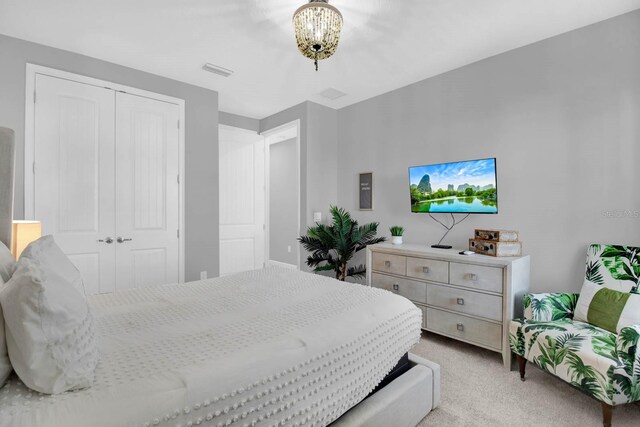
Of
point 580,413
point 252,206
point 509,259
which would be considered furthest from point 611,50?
point 252,206

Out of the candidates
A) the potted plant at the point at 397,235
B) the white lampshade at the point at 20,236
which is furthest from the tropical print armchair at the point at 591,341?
the white lampshade at the point at 20,236

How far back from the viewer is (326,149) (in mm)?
4430

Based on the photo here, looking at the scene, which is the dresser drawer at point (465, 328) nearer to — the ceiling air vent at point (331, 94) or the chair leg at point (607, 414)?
the chair leg at point (607, 414)

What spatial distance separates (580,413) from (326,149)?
11.9 feet

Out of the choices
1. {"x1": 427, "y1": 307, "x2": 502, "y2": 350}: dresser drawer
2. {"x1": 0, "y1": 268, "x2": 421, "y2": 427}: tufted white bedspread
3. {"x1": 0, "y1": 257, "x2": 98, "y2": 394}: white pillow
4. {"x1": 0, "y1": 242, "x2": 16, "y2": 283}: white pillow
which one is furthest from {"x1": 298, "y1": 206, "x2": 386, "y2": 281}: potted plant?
{"x1": 0, "y1": 257, "x2": 98, "y2": 394}: white pillow

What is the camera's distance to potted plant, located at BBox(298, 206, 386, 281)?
3.73 meters

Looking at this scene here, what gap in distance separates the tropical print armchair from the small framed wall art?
215 centimetres

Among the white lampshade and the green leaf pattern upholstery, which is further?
the white lampshade

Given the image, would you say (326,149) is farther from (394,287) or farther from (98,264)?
(98,264)

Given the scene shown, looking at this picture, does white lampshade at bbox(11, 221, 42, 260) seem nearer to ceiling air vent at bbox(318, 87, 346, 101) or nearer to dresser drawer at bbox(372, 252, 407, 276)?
dresser drawer at bbox(372, 252, 407, 276)

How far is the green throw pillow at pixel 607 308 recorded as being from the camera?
1919 mm

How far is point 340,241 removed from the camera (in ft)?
12.2

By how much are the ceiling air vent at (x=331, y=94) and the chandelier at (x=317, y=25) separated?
180cm

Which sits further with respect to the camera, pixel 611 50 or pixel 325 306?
pixel 611 50
